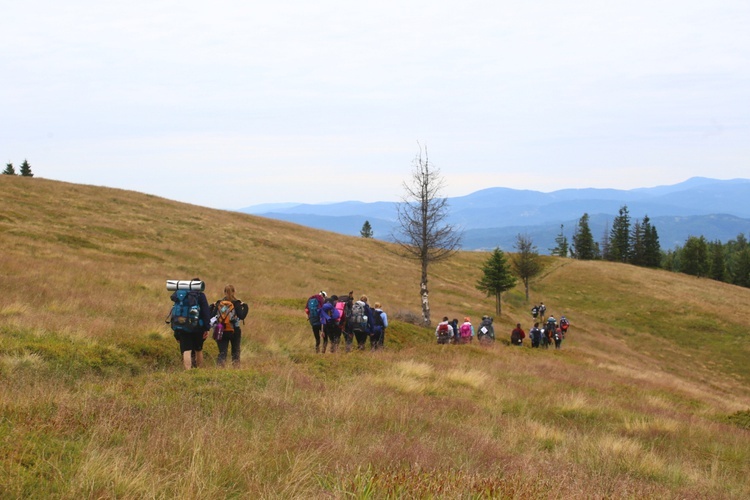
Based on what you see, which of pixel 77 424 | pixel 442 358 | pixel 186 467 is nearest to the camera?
pixel 186 467

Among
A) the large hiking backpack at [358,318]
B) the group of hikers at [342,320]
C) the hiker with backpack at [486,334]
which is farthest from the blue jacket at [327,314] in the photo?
the hiker with backpack at [486,334]

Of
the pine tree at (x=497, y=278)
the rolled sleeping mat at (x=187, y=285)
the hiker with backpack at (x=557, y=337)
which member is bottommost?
the hiker with backpack at (x=557, y=337)

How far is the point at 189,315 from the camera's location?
959cm

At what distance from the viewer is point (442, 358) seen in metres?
14.9

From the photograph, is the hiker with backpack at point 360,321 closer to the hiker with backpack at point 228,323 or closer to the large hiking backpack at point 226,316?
the hiker with backpack at point 228,323

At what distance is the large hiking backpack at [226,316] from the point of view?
1066 centimetres

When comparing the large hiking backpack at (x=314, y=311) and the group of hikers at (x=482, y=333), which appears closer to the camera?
the large hiking backpack at (x=314, y=311)

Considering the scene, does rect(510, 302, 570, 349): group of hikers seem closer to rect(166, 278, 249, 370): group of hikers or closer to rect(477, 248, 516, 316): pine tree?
rect(477, 248, 516, 316): pine tree

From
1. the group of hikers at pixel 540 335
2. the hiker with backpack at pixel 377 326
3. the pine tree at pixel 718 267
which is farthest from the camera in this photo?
the pine tree at pixel 718 267

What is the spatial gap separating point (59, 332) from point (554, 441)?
363 inches

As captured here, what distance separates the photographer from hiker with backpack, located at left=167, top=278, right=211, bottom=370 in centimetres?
959

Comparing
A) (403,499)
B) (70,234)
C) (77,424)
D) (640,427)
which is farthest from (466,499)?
(70,234)

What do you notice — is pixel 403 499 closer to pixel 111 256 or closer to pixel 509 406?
pixel 509 406

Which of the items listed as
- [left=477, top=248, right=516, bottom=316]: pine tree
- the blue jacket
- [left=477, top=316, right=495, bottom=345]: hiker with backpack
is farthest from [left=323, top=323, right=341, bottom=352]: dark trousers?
[left=477, top=248, right=516, bottom=316]: pine tree
